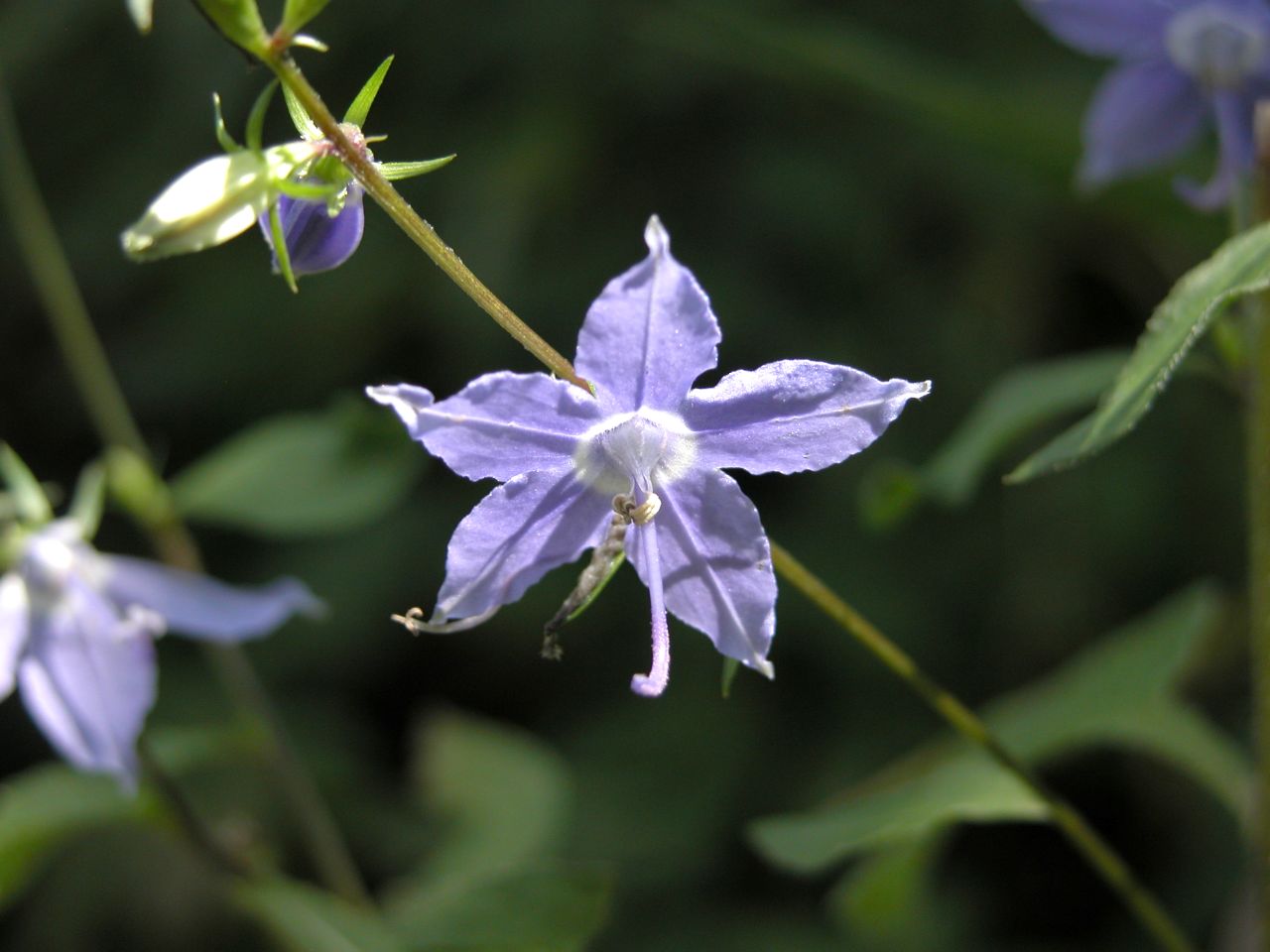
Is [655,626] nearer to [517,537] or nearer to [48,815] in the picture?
[517,537]

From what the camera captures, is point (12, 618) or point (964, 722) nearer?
point (964, 722)

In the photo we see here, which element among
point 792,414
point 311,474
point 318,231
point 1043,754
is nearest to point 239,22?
point 318,231

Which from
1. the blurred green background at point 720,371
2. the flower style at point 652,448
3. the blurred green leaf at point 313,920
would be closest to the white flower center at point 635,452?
the flower style at point 652,448

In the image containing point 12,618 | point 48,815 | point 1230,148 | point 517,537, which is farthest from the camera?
point 48,815

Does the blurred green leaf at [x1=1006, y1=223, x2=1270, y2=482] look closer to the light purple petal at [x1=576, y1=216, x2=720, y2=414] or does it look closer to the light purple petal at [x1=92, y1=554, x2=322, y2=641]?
the light purple petal at [x1=576, y1=216, x2=720, y2=414]

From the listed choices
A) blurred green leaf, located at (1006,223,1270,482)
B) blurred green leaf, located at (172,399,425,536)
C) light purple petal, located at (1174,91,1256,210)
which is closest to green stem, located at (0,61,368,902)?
blurred green leaf, located at (172,399,425,536)

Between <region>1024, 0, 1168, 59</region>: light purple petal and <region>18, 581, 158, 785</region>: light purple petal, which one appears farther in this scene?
<region>18, 581, 158, 785</region>: light purple petal

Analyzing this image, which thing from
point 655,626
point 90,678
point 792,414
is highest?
point 792,414
